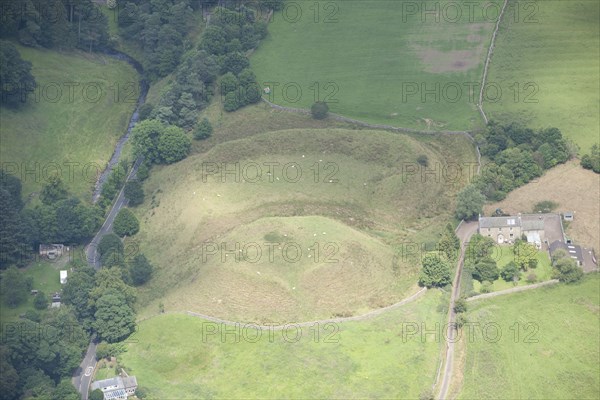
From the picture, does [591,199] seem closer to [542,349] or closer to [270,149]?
[542,349]

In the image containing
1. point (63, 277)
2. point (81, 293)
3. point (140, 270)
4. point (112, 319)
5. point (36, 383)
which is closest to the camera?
point (36, 383)

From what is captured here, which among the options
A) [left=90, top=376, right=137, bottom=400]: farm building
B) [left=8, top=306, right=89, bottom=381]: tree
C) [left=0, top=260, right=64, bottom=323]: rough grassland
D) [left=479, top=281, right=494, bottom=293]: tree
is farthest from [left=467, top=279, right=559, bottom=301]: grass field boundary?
[left=0, top=260, right=64, bottom=323]: rough grassland

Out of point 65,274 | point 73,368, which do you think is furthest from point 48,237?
point 73,368

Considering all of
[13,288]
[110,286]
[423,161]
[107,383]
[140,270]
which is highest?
[423,161]

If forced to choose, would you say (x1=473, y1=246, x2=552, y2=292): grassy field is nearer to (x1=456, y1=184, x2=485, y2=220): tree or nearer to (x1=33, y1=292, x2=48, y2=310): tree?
(x1=456, y1=184, x2=485, y2=220): tree

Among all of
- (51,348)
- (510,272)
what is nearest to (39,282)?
(51,348)

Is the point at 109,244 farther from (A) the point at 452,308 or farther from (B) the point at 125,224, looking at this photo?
(A) the point at 452,308

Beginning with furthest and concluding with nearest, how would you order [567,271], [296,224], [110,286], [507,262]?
[296,224] → [507,262] → [110,286] → [567,271]
